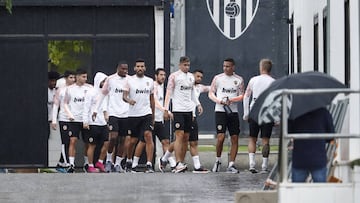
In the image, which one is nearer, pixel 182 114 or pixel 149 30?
pixel 182 114

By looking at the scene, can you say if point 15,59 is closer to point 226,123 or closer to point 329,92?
point 226,123

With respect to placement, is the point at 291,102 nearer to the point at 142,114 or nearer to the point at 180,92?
the point at 180,92

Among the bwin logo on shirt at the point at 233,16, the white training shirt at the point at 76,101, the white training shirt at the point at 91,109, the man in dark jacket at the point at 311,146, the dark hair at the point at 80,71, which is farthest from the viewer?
the bwin logo on shirt at the point at 233,16

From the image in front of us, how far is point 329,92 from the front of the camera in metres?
13.0

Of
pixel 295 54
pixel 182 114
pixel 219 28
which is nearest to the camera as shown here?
pixel 182 114

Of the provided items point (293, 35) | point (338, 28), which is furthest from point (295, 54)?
point (338, 28)

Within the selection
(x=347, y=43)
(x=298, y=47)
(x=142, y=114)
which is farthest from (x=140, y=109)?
(x=298, y=47)

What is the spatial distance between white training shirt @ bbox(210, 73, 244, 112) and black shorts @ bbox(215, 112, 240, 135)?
0.33ft

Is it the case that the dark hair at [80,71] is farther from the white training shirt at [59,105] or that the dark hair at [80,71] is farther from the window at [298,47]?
the window at [298,47]

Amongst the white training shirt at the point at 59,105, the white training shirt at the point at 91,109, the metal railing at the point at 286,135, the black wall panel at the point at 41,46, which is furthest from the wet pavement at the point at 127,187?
the black wall panel at the point at 41,46

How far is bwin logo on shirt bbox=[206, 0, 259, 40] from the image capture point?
104 feet

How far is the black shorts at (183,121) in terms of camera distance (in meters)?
22.8

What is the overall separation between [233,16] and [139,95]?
910cm

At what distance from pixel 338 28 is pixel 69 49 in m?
8.99
